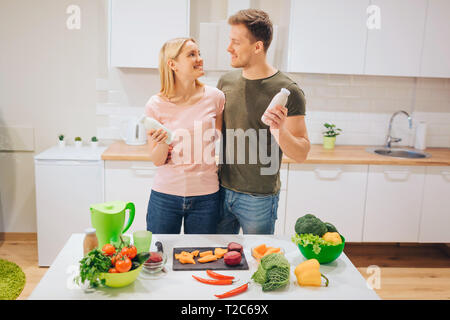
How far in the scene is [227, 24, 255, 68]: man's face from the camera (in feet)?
5.88

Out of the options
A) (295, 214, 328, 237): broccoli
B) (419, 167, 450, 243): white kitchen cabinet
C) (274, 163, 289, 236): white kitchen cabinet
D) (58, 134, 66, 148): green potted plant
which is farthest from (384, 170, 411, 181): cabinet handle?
(58, 134, 66, 148): green potted plant

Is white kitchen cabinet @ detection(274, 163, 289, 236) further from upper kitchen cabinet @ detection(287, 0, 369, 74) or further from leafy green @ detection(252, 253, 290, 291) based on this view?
leafy green @ detection(252, 253, 290, 291)

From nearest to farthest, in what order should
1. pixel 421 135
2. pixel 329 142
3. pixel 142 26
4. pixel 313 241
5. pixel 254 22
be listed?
1. pixel 313 241
2. pixel 254 22
3. pixel 142 26
4. pixel 329 142
5. pixel 421 135

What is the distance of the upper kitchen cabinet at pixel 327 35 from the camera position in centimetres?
311

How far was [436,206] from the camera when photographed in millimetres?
3240

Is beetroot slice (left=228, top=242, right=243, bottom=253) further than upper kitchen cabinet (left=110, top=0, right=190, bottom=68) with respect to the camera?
No

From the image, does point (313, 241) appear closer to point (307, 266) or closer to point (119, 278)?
point (307, 266)

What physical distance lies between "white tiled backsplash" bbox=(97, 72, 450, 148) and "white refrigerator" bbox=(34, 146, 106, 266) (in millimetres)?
558

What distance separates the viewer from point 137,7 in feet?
9.79

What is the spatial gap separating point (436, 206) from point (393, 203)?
0.34m

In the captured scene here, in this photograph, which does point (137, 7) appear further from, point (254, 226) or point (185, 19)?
point (254, 226)

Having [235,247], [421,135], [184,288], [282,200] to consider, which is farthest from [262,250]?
[421,135]

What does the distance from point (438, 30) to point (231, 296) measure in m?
2.88
